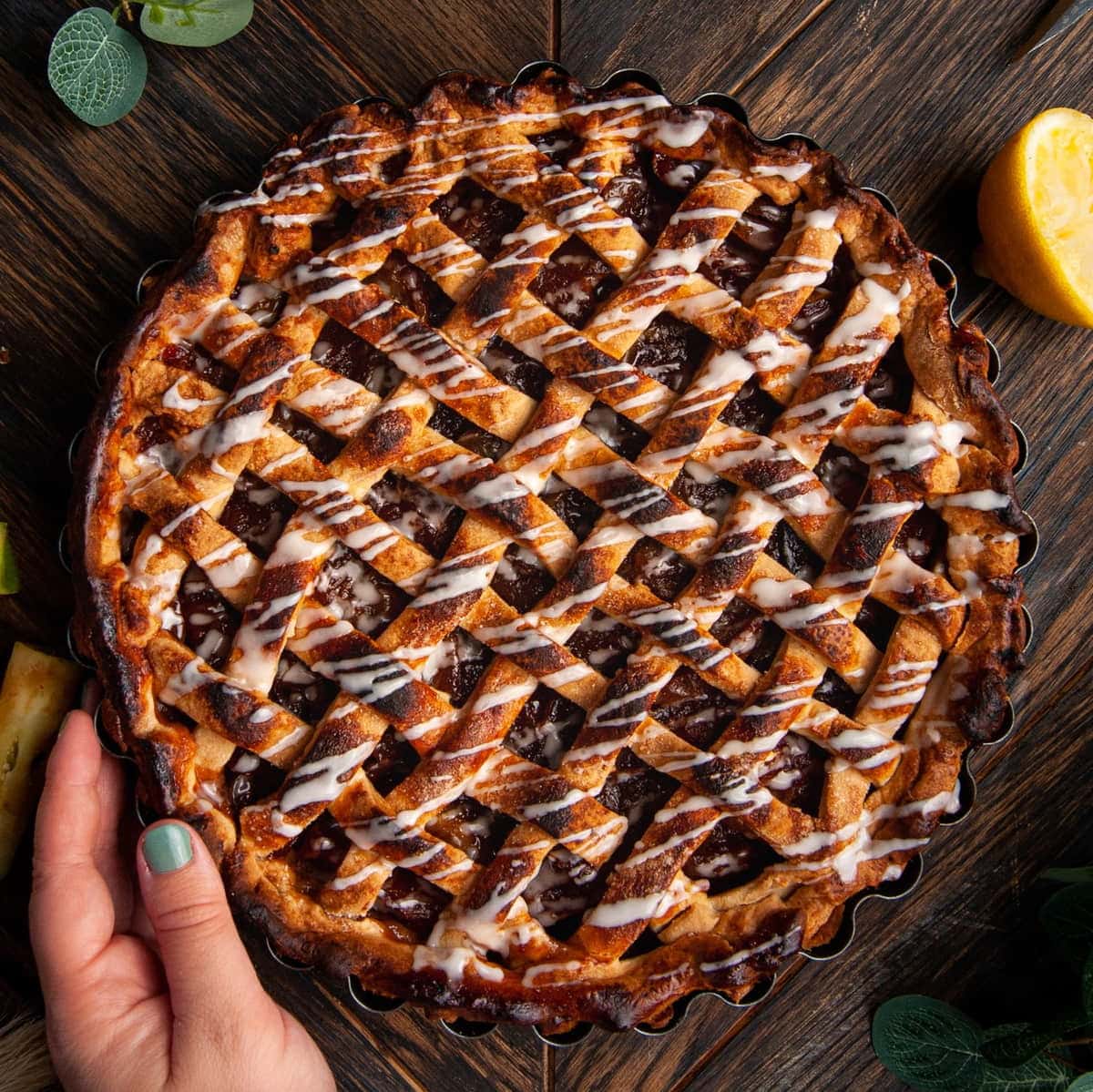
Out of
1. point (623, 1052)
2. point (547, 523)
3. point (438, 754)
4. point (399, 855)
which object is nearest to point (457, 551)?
point (547, 523)

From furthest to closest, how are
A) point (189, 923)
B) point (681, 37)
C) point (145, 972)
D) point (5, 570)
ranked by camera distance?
point (681, 37) → point (5, 570) → point (145, 972) → point (189, 923)

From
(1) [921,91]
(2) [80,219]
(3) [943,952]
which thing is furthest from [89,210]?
(3) [943,952]

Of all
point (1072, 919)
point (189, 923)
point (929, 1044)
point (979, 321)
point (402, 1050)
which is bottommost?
point (402, 1050)

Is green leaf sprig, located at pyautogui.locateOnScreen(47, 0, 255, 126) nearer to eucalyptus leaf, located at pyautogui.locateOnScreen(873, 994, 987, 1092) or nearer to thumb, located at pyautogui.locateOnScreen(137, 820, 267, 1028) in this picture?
thumb, located at pyautogui.locateOnScreen(137, 820, 267, 1028)

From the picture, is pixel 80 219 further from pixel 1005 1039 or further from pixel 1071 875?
pixel 1005 1039

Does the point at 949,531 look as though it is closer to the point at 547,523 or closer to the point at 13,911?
the point at 547,523

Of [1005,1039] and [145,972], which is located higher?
[1005,1039]

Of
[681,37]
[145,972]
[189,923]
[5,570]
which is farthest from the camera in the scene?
[681,37]

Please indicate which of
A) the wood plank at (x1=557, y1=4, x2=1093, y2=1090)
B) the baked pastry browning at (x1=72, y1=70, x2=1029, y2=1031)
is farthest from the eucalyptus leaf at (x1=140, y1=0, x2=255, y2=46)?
the wood plank at (x1=557, y1=4, x2=1093, y2=1090)
